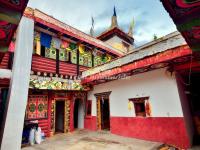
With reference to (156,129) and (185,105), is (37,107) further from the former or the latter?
(185,105)

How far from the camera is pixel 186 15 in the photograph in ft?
8.06

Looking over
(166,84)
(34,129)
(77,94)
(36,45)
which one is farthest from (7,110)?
(166,84)

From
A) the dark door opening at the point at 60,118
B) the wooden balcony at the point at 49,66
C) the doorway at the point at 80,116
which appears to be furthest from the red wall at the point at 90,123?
the wooden balcony at the point at 49,66

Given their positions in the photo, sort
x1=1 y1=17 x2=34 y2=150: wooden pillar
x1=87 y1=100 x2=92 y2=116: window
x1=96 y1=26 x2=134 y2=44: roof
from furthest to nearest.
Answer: x1=96 y1=26 x2=134 y2=44: roof < x1=87 y1=100 x2=92 y2=116: window < x1=1 y1=17 x2=34 y2=150: wooden pillar

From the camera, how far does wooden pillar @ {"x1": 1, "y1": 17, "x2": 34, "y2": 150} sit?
635 centimetres

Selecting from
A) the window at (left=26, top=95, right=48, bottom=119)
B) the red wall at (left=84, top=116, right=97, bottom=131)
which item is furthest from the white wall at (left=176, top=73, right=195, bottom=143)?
the window at (left=26, top=95, right=48, bottom=119)

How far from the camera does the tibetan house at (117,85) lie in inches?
275

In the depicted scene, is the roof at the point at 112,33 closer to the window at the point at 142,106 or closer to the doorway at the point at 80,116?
the doorway at the point at 80,116

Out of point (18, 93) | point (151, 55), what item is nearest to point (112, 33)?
point (151, 55)

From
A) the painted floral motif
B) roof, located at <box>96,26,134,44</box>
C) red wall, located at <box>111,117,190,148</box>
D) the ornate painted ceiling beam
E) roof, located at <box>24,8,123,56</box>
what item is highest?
roof, located at <box>96,26,134,44</box>

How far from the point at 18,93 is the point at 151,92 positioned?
620 cm

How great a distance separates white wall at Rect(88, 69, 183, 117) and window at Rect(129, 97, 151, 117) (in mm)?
213

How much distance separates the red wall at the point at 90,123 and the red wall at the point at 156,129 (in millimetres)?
2079

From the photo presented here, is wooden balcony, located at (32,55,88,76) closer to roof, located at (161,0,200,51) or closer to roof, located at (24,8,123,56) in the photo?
roof, located at (24,8,123,56)
